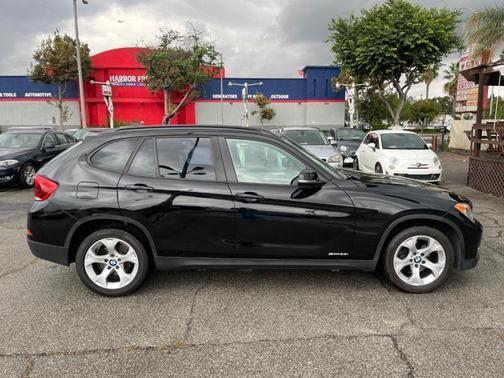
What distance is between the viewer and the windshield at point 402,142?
10680 millimetres

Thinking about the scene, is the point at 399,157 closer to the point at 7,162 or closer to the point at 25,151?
the point at 25,151

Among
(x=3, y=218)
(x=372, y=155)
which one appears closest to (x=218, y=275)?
(x=3, y=218)

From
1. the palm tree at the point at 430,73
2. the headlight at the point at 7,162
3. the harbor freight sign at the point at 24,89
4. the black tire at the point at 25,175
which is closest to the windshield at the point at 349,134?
the palm tree at the point at 430,73

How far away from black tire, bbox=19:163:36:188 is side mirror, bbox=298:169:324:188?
29.7 feet

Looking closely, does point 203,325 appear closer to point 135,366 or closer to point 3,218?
point 135,366

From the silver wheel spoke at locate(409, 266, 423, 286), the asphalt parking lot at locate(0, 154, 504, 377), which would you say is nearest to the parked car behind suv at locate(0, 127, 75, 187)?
the asphalt parking lot at locate(0, 154, 504, 377)

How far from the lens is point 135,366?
2691mm

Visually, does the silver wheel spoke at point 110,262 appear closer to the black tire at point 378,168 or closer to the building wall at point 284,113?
the black tire at point 378,168

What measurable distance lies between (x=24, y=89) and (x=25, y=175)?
33510mm

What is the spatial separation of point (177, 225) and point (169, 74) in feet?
106

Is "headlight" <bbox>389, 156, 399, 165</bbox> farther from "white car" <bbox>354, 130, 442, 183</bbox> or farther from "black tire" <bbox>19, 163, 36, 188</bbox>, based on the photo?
"black tire" <bbox>19, 163, 36, 188</bbox>

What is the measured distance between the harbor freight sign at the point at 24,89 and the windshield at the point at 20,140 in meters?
29.8

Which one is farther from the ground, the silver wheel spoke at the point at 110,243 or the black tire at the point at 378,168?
the black tire at the point at 378,168

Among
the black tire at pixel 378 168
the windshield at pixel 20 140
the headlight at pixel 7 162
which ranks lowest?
the black tire at pixel 378 168
